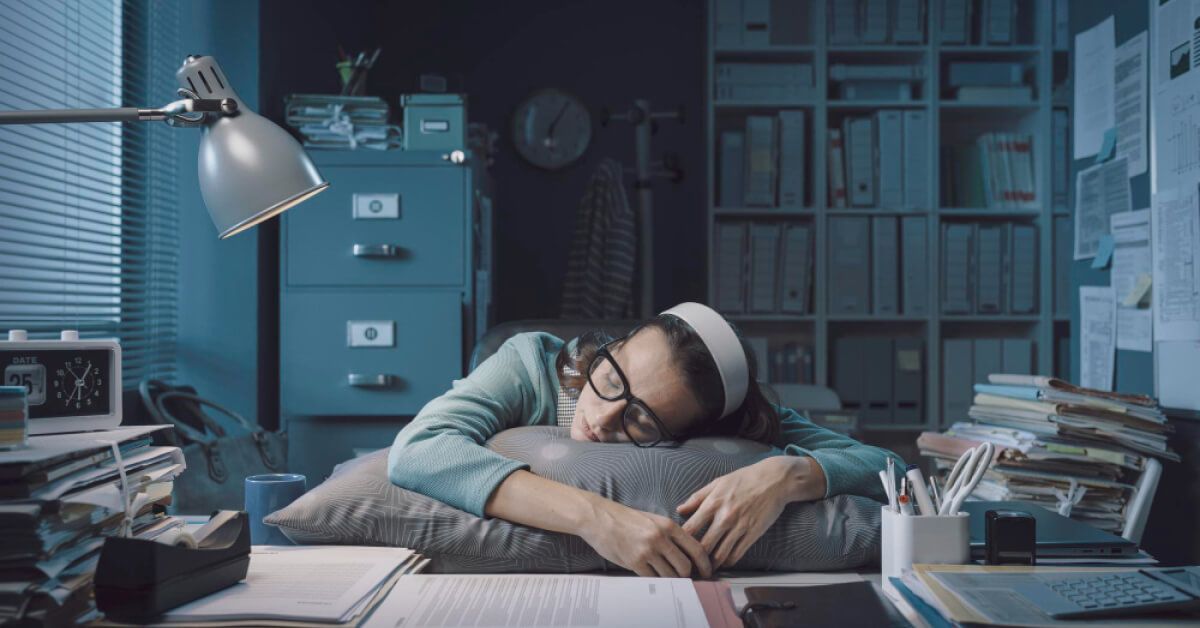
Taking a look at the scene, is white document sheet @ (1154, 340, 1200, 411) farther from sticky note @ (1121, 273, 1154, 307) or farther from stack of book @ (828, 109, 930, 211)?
stack of book @ (828, 109, 930, 211)

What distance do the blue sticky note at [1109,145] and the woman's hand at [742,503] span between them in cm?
147

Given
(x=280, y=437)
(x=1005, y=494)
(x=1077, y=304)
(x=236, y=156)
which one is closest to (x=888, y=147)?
(x=1077, y=304)

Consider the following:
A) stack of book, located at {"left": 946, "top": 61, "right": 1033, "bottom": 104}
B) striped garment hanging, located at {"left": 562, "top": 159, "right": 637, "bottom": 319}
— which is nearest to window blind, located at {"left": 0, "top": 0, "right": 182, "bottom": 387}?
striped garment hanging, located at {"left": 562, "top": 159, "right": 637, "bottom": 319}

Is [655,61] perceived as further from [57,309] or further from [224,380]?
[57,309]

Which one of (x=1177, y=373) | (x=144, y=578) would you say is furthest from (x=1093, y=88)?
(x=144, y=578)

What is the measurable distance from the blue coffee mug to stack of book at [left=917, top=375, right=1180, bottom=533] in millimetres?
1458

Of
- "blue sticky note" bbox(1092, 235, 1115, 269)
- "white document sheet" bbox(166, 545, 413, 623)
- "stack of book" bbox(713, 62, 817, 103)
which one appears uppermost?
"stack of book" bbox(713, 62, 817, 103)

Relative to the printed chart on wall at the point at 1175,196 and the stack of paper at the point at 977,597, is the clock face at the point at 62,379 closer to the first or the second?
the stack of paper at the point at 977,597

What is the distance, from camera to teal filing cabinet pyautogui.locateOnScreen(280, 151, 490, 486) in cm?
258

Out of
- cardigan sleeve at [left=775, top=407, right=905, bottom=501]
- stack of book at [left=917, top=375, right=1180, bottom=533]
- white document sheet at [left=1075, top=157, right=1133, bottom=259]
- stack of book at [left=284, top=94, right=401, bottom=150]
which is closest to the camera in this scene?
cardigan sleeve at [left=775, top=407, right=905, bottom=501]

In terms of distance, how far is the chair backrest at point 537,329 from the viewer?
5.57 feet

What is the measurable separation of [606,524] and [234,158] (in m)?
0.53

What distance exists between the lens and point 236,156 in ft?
3.00

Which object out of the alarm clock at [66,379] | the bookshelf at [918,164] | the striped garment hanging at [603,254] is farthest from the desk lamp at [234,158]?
the bookshelf at [918,164]
